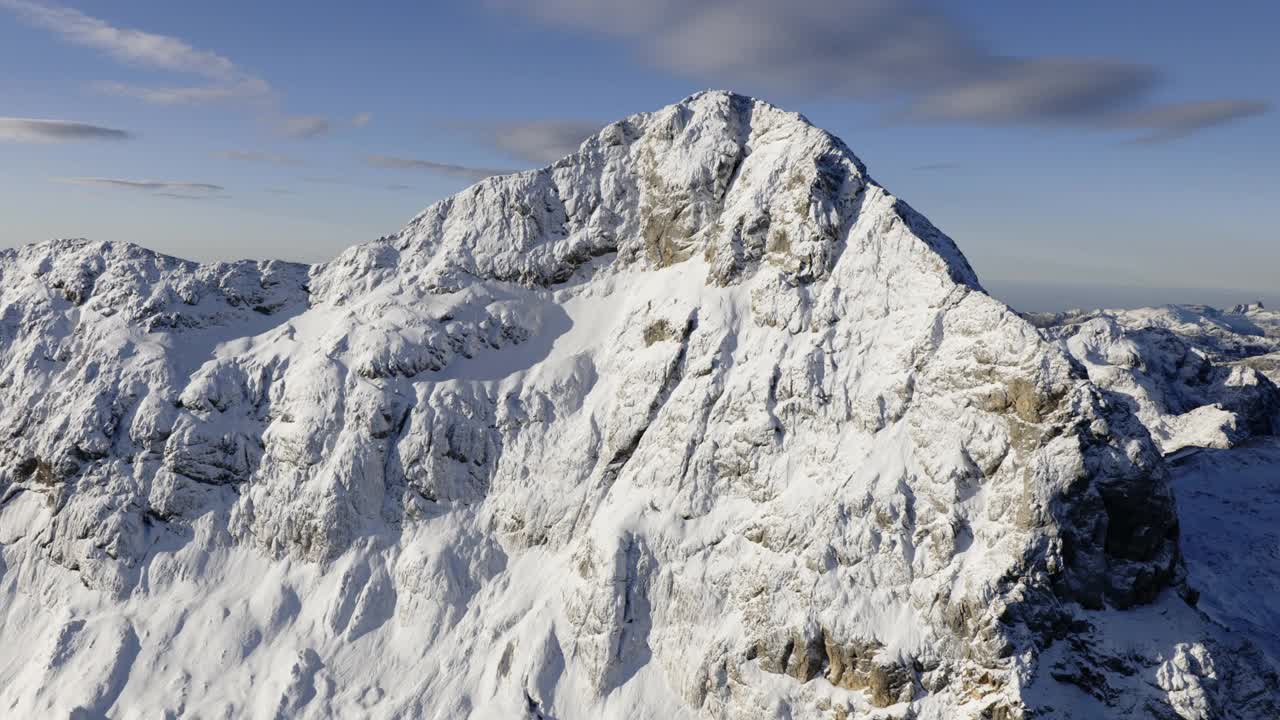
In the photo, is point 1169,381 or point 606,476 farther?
point 1169,381

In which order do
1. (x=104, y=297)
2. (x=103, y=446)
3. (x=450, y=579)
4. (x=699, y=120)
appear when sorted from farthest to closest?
(x=104, y=297)
(x=699, y=120)
(x=103, y=446)
(x=450, y=579)

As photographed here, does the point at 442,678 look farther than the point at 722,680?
Yes

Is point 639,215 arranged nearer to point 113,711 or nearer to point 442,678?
point 442,678

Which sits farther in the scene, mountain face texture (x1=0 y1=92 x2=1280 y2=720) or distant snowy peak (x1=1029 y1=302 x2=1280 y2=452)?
distant snowy peak (x1=1029 y1=302 x2=1280 y2=452)

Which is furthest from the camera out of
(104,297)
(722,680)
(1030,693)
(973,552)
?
(104,297)

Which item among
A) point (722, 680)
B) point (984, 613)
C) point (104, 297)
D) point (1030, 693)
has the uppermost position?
point (104, 297)

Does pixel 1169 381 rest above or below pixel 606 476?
above

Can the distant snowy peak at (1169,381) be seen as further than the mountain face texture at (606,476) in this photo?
Yes

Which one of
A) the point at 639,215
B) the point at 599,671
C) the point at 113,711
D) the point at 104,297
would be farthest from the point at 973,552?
the point at 104,297
